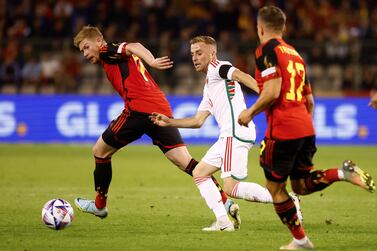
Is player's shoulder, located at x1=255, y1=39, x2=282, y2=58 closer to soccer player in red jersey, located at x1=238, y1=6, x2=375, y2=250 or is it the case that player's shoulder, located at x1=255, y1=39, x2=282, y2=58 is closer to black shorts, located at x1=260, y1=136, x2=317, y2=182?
soccer player in red jersey, located at x1=238, y1=6, x2=375, y2=250

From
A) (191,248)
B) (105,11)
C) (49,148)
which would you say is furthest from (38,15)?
(191,248)

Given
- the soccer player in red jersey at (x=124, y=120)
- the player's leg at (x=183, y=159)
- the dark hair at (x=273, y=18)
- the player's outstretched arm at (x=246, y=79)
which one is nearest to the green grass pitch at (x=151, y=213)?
the soccer player in red jersey at (x=124, y=120)

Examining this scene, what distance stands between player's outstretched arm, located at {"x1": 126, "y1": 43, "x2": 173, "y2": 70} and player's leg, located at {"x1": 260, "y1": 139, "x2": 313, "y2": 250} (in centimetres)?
181

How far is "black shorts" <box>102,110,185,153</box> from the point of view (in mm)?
10016

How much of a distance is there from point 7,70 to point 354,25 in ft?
34.5

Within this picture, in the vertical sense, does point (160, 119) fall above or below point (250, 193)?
Answer: above

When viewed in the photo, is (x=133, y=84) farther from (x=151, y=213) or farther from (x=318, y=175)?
(x=318, y=175)

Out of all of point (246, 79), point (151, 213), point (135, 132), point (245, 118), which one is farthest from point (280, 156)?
point (151, 213)

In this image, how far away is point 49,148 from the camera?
Result: 68.8 ft

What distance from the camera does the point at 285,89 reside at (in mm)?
7754

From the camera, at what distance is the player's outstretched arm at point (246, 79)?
864 cm

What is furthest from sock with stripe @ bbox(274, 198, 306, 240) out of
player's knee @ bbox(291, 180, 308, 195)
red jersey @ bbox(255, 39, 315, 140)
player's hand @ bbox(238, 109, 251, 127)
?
player's hand @ bbox(238, 109, 251, 127)

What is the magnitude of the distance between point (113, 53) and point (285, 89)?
2876 mm

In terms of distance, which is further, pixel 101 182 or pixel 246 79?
pixel 101 182
